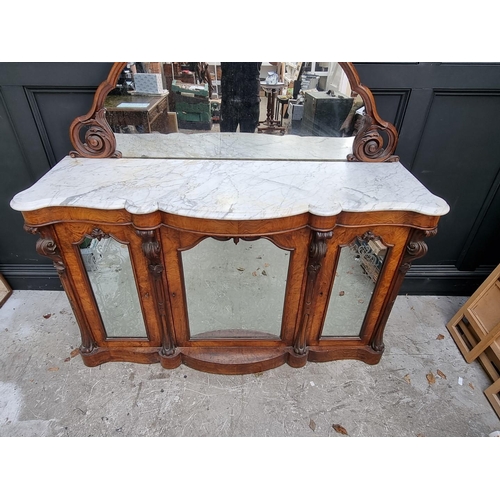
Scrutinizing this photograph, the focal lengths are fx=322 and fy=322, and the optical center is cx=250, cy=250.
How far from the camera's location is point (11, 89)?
1703 mm

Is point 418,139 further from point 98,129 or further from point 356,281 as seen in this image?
point 98,129

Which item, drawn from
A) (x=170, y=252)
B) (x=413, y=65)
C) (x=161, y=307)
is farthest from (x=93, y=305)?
(x=413, y=65)

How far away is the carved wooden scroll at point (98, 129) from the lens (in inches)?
60.9

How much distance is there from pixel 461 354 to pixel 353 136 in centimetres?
150

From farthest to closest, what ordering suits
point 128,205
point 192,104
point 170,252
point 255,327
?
point 255,327 → point 192,104 → point 170,252 → point 128,205

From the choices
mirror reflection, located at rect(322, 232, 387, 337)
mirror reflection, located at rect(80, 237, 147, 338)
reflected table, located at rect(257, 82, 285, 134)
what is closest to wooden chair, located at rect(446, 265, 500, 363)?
mirror reflection, located at rect(322, 232, 387, 337)

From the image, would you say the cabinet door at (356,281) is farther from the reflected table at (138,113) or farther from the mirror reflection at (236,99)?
the reflected table at (138,113)

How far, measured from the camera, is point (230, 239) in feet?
4.75

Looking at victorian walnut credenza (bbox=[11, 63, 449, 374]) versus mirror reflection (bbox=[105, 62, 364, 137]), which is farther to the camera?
mirror reflection (bbox=[105, 62, 364, 137])

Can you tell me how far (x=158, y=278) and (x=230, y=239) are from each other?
40cm

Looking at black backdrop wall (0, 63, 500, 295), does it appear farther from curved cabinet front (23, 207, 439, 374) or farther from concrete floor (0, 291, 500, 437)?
curved cabinet front (23, 207, 439, 374)

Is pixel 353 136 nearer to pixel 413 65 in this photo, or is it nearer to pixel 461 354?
pixel 413 65

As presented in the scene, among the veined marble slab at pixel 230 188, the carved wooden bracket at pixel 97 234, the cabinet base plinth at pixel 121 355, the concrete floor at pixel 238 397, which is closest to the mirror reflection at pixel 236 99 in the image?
the veined marble slab at pixel 230 188

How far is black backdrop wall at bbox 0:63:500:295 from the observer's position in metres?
1.68
